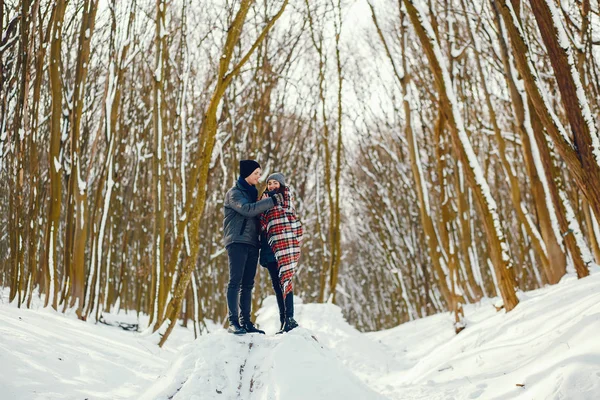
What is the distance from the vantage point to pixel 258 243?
373cm

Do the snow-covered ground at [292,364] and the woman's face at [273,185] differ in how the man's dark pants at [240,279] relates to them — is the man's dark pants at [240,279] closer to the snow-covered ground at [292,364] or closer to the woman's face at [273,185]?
the snow-covered ground at [292,364]

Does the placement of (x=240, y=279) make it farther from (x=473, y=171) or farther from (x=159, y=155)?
(x=159, y=155)

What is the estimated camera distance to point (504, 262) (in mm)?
4738

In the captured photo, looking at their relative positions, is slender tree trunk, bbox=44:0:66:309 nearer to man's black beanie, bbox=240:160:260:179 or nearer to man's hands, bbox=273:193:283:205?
man's black beanie, bbox=240:160:260:179

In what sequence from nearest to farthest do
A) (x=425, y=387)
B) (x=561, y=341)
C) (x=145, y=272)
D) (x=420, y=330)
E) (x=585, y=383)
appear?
(x=585, y=383) → (x=561, y=341) → (x=425, y=387) → (x=420, y=330) → (x=145, y=272)

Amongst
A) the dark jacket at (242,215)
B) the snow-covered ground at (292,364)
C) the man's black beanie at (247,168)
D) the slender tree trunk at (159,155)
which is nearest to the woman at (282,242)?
the dark jacket at (242,215)

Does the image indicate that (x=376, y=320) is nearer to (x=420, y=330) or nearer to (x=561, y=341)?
(x=420, y=330)

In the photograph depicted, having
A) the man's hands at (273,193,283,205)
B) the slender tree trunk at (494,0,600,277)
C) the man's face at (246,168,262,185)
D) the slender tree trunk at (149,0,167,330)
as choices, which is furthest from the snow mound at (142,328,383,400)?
the slender tree trunk at (149,0,167,330)

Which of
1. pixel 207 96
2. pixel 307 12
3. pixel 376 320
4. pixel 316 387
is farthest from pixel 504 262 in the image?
pixel 376 320

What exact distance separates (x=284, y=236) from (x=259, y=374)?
1.09 metres

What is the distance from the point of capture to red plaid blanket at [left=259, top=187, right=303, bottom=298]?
357 centimetres

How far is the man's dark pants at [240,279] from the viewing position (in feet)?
11.7

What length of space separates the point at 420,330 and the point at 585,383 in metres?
7.09

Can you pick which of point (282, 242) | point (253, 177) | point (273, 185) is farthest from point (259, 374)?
point (253, 177)
